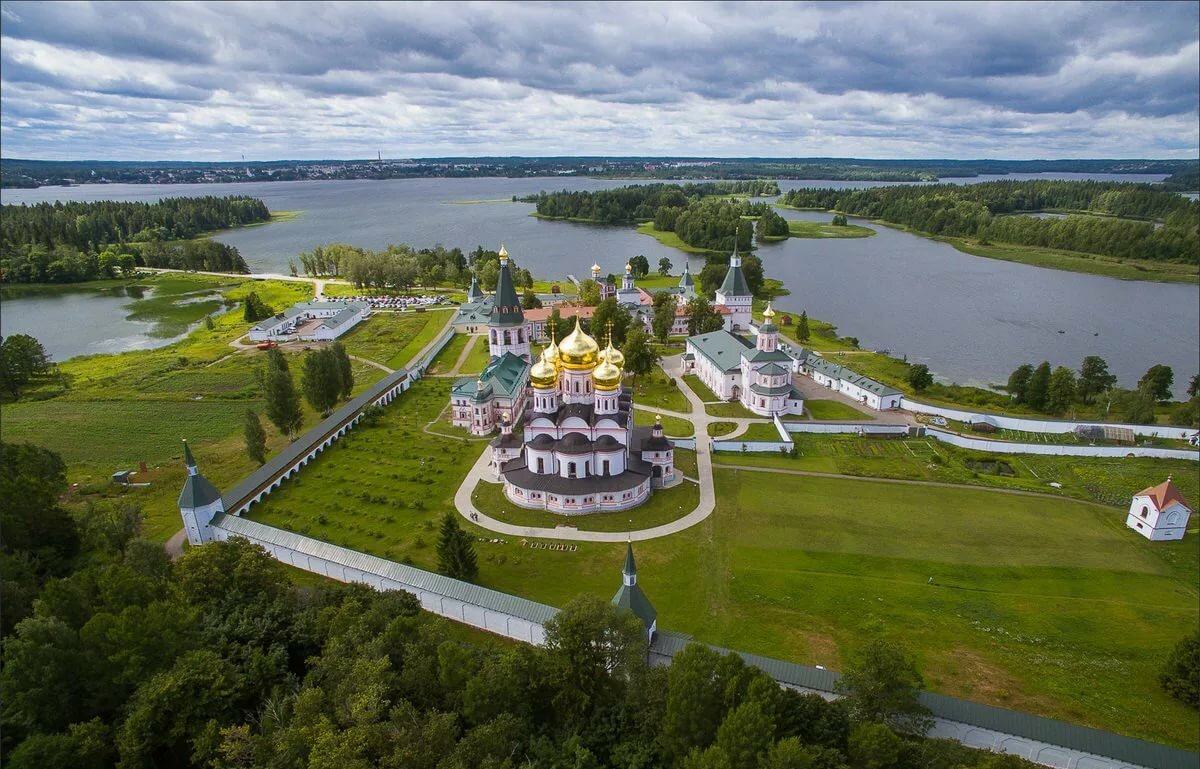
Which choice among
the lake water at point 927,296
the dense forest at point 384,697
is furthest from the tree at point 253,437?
the lake water at point 927,296

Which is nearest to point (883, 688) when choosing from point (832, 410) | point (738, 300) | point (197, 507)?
point (197, 507)

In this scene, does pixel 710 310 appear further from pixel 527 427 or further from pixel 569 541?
pixel 569 541

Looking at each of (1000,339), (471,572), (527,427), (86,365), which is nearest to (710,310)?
(1000,339)

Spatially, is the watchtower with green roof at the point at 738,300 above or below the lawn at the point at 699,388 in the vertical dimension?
above

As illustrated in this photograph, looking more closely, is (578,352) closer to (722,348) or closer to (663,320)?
(722,348)

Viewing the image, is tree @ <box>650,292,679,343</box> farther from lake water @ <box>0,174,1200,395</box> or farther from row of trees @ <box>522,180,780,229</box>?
row of trees @ <box>522,180,780,229</box>

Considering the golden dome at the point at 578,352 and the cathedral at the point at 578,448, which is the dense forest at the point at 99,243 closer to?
the cathedral at the point at 578,448

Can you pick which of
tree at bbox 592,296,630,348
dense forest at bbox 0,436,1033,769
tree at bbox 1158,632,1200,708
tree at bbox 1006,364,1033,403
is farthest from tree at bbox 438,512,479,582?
tree at bbox 1006,364,1033,403
